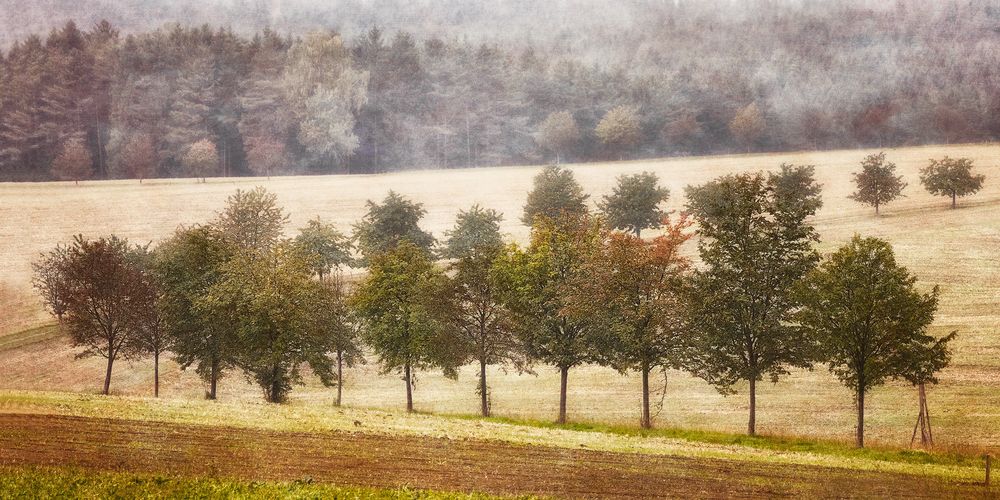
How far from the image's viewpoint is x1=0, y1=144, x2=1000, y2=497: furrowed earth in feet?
79.8

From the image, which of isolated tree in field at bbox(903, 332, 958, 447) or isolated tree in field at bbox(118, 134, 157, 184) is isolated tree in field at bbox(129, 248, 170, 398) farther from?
isolated tree in field at bbox(118, 134, 157, 184)

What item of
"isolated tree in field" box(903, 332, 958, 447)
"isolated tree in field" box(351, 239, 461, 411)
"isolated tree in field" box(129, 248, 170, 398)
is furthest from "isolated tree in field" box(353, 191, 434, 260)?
"isolated tree in field" box(903, 332, 958, 447)

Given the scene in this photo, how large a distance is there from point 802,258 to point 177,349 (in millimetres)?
39090

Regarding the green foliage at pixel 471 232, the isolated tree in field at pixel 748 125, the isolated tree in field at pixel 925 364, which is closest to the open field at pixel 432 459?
the isolated tree in field at pixel 925 364

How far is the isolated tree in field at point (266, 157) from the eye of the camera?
10825 cm

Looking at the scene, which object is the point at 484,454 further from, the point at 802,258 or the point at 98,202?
the point at 98,202

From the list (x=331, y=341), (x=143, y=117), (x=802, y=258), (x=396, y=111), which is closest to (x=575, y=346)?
A: (x=802, y=258)

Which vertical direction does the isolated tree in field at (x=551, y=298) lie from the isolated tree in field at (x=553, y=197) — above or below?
below

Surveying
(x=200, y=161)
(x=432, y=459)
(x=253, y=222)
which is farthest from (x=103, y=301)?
(x=200, y=161)

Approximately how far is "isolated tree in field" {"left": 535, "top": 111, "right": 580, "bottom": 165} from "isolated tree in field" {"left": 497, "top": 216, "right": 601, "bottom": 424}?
207ft

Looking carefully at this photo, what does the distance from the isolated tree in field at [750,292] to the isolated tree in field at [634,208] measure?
122 ft

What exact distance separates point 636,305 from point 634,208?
37680 millimetres

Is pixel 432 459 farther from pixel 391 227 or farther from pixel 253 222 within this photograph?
pixel 253 222

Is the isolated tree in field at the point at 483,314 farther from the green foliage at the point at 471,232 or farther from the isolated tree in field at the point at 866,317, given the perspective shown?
the green foliage at the point at 471,232
